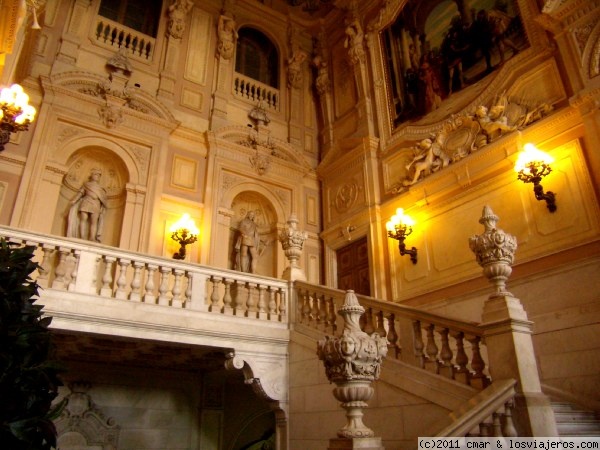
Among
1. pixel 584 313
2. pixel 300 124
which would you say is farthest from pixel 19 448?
pixel 300 124

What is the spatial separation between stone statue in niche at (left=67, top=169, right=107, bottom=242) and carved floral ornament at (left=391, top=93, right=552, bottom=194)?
5.65m

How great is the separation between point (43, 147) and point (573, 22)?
8.84 m

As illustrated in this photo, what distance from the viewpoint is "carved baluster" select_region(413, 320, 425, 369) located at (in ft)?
15.8

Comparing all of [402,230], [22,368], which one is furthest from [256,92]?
[22,368]

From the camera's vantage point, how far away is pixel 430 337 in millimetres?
4738

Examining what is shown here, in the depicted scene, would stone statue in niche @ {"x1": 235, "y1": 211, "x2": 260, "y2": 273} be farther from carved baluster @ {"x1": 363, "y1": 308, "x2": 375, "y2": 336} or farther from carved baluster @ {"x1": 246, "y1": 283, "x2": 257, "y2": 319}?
carved baluster @ {"x1": 363, "y1": 308, "x2": 375, "y2": 336}

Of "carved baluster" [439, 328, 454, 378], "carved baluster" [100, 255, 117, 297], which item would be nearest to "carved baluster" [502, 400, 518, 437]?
"carved baluster" [439, 328, 454, 378]

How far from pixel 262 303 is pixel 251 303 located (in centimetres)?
19

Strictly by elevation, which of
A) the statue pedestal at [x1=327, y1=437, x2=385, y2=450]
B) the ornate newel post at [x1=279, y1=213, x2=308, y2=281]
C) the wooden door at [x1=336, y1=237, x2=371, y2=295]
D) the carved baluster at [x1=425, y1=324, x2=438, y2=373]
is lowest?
the statue pedestal at [x1=327, y1=437, x2=385, y2=450]

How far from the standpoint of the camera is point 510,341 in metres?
4.08

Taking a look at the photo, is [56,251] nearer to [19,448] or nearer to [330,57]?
[19,448]

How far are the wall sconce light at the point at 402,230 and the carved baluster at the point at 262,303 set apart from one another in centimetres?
311

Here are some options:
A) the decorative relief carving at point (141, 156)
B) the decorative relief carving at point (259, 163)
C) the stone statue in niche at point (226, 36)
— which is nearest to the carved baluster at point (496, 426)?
the decorative relief carving at point (141, 156)

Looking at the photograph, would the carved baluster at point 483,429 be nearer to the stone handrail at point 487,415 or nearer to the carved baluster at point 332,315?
A: the stone handrail at point 487,415
